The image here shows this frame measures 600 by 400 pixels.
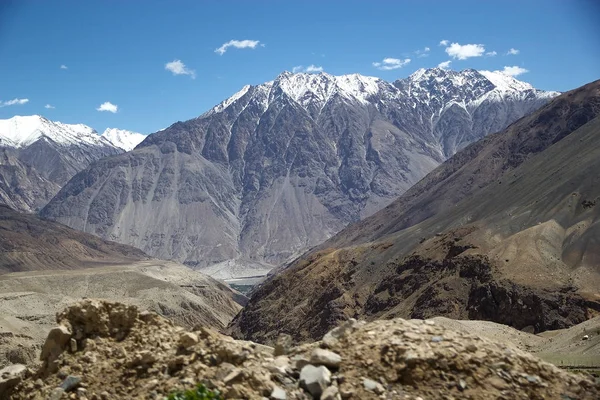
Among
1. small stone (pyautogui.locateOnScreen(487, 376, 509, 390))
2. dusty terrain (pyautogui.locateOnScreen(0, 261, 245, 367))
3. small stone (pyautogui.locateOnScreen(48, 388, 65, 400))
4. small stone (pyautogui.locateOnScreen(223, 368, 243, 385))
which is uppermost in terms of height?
small stone (pyautogui.locateOnScreen(223, 368, 243, 385))

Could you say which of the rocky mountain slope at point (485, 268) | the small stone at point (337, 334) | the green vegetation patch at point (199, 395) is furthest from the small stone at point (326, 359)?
the rocky mountain slope at point (485, 268)

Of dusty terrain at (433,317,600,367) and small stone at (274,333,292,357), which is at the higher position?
small stone at (274,333,292,357)

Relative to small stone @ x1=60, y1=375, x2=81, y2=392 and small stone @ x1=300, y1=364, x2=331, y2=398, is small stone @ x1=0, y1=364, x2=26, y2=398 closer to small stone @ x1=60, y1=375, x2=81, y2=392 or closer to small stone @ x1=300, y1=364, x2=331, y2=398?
small stone @ x1=60, y1=375, x2=81, y2=392

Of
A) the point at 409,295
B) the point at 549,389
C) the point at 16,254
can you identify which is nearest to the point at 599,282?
the point at 409,295

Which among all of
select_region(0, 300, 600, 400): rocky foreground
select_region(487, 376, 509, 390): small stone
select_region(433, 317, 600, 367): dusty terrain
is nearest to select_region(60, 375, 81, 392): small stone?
select_region(0, 300, 600, 400): rocky foreground

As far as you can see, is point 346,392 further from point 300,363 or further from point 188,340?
point 188,340

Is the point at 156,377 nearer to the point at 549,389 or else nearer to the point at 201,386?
the point at 201,386
